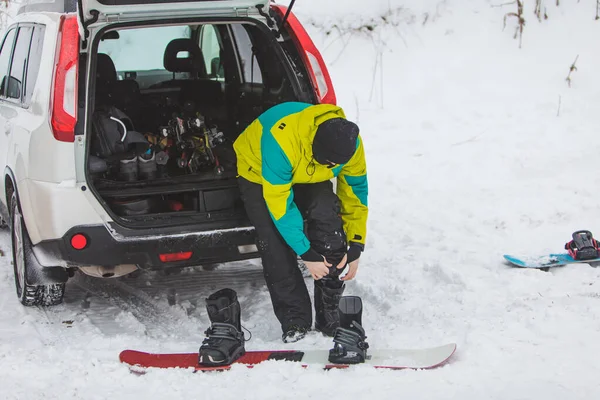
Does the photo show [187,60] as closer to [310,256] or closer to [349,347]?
[310,256]

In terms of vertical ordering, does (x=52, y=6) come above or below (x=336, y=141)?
above

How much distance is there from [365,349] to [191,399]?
91cm

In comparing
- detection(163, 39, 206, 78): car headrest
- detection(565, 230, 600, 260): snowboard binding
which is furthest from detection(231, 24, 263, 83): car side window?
detection(565, 230, 600, 260): snowboard binding

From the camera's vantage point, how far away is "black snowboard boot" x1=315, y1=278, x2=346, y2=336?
168 inches

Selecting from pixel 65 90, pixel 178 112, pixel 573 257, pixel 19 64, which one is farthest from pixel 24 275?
pixel 573 257

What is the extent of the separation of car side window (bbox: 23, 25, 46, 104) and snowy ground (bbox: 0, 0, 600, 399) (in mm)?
1367

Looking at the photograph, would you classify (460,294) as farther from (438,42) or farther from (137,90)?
(438,42)

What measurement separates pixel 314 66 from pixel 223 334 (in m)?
1.75

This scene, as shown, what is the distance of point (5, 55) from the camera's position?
5.53 metres

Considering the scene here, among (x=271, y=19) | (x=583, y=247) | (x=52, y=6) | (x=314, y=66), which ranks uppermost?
(x=52, y=6)

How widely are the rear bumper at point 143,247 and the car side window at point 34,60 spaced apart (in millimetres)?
944

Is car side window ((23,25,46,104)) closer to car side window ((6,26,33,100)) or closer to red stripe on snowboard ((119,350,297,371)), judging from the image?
car side window ((6,26,33,100))

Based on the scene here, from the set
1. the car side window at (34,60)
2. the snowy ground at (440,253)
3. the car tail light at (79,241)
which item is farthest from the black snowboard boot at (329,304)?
the car side window at (34,60)

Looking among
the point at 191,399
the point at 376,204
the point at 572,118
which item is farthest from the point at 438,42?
the point at 191,399
